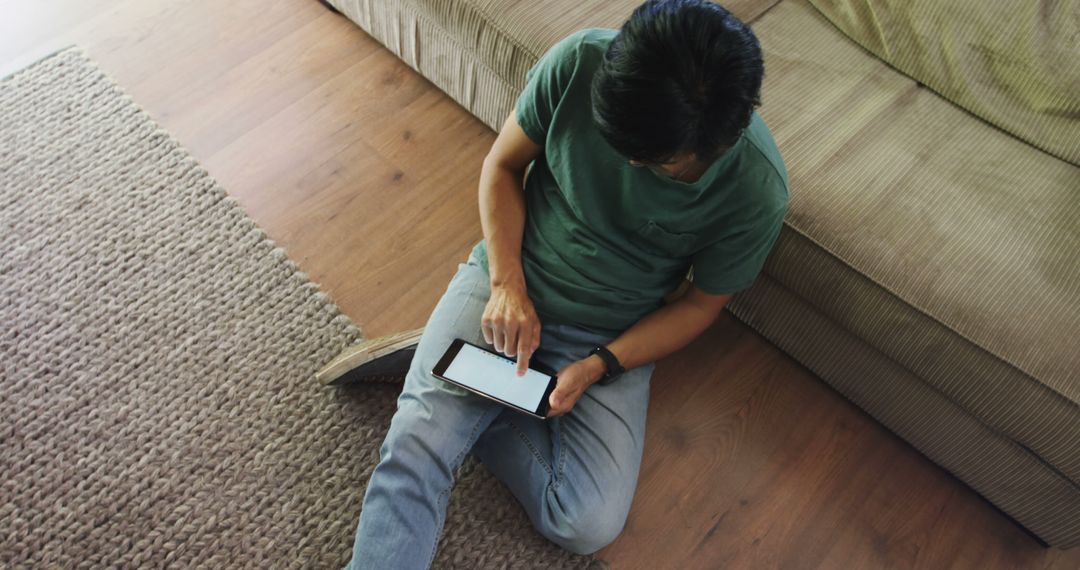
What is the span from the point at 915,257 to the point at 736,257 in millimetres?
318

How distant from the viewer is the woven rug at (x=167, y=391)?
1165mm

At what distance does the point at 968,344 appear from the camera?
42.1 inches

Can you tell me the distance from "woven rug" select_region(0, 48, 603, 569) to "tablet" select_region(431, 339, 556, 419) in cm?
26

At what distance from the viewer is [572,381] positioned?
3.53ft

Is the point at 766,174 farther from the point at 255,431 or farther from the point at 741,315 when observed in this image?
the point at 255,431

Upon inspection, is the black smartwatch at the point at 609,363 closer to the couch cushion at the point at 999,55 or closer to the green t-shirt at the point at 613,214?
the green t-shirt at the point at 613,214

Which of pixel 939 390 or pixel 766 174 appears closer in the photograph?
pixel 766 174

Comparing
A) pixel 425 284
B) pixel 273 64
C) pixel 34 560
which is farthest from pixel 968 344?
pixel 273 64

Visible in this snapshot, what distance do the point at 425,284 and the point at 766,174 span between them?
0.75m

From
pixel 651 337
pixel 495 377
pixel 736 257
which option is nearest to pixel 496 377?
pixel 495 377

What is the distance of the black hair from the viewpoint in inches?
28.5

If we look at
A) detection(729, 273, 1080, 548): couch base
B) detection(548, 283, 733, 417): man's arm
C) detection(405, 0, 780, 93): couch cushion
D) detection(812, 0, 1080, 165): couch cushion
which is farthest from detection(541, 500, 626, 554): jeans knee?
detection(812, 0, 1080, 165): couch cushion

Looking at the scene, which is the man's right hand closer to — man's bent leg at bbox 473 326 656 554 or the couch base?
man's bent leg at bbox 473 326 656 554

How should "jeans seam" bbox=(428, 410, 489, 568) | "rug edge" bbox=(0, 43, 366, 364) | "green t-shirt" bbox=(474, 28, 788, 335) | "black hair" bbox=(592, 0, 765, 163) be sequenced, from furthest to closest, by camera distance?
"rug edge" bbox=(0, 43, 366, 364), "jeans seam" bbox=(428, 410, 489, 568), "green t-shirt" bbox=(474, 28, 788, 335), "black hair" bbox=(592, 0, 765, 163)
